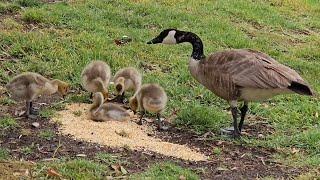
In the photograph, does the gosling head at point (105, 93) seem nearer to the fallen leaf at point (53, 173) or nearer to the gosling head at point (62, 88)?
the gosling head at point (62, 88)

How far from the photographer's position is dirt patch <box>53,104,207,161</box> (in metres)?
6.93

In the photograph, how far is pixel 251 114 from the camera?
8.71 metres

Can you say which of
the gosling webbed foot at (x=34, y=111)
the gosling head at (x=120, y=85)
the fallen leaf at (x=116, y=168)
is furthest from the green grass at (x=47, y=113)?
the fallen leaf at (x=116, y=168)

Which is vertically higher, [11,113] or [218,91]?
[218,91]

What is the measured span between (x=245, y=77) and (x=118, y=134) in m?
1.55

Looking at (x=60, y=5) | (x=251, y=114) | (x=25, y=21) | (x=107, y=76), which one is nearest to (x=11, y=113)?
(x=107, y=76)

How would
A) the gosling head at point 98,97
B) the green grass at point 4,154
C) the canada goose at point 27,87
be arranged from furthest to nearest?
1. the gosling head at point 98,97
2. the canada goose at point 27,87
3. the green grass at point 4,154

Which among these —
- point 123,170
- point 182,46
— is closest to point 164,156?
point 123,170

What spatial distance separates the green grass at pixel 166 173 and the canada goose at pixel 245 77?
149 cm

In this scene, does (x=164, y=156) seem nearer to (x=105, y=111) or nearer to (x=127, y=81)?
(x=105, y=111)

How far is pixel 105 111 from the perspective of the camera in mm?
7629

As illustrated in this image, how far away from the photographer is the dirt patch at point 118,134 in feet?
22.7

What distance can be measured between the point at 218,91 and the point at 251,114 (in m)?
1.21

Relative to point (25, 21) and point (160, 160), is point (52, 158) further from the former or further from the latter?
point (25, 21)
